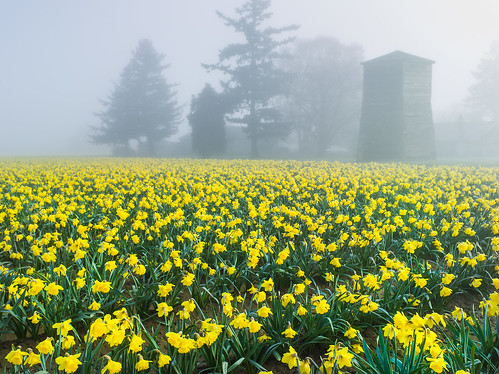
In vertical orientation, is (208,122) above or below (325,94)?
below

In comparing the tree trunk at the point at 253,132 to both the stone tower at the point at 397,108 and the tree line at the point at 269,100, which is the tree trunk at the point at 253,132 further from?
the stone tower at the point at 397,108

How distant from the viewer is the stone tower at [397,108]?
2633 cm

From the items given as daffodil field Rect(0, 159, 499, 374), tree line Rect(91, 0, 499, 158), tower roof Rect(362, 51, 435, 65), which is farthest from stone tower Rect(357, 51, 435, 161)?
daffodil field Rect(0, 159, 499, 374)

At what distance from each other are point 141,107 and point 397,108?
30512 millimetres

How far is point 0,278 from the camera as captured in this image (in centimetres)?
335

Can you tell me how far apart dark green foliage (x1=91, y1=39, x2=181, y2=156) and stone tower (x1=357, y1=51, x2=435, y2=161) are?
84.8 ft

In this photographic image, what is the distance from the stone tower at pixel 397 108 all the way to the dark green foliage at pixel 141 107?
1017 inches

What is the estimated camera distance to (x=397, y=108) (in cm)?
2644

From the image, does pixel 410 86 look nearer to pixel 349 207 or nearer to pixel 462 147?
pixel 462 147

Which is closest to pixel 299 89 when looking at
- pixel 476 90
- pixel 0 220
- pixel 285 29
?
pixel 285 29

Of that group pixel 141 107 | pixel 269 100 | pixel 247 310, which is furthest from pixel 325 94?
pixel 247 310

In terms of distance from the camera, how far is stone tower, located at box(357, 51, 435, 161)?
26.3 meters

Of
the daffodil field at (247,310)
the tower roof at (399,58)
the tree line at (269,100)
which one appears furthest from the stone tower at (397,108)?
the daffodil field at (247,310)

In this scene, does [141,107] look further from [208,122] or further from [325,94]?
[325,94]
